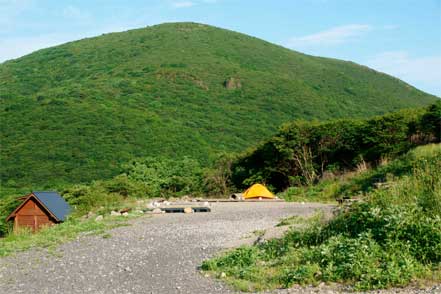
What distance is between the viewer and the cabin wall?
16.7m

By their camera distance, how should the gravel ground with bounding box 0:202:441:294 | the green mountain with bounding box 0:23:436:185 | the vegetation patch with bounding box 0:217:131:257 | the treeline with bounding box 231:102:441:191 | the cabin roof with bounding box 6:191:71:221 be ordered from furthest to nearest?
1. the green mountain with bounding box 0:23:436:185
2. the treeline with bounding box 231:102:441:191
3. the cabin roof with bounding box 6:191:71:221
4. the vegetation patch with bounding box 0:217:131:257
5. the gravel ground with bounding box 0:202:441:294

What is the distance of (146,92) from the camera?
64625 mm

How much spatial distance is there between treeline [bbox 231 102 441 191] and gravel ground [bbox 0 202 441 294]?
41.4ft

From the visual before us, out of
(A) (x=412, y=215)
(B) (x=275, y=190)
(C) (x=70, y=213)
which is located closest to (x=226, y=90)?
(B) (x=275, y=190)

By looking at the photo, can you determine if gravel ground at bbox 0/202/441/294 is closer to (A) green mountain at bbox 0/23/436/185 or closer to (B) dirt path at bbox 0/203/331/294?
(B) dirt path at bbox 0/203/331/294

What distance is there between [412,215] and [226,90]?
61.2 metres

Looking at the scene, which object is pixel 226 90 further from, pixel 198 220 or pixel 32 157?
pixel 198 220

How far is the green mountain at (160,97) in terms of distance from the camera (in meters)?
47.1

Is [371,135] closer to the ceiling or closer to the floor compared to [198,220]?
closer to the ceiling

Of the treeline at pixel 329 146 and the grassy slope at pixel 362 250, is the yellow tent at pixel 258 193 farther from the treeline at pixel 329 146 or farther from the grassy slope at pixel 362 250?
the grassy slope at pixel 362 250

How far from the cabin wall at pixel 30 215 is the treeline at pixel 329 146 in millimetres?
11482

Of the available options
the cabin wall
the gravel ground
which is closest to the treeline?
the cabin wall

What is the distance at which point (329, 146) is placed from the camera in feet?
86.5

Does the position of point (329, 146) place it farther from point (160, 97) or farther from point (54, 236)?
point (160, 97)
